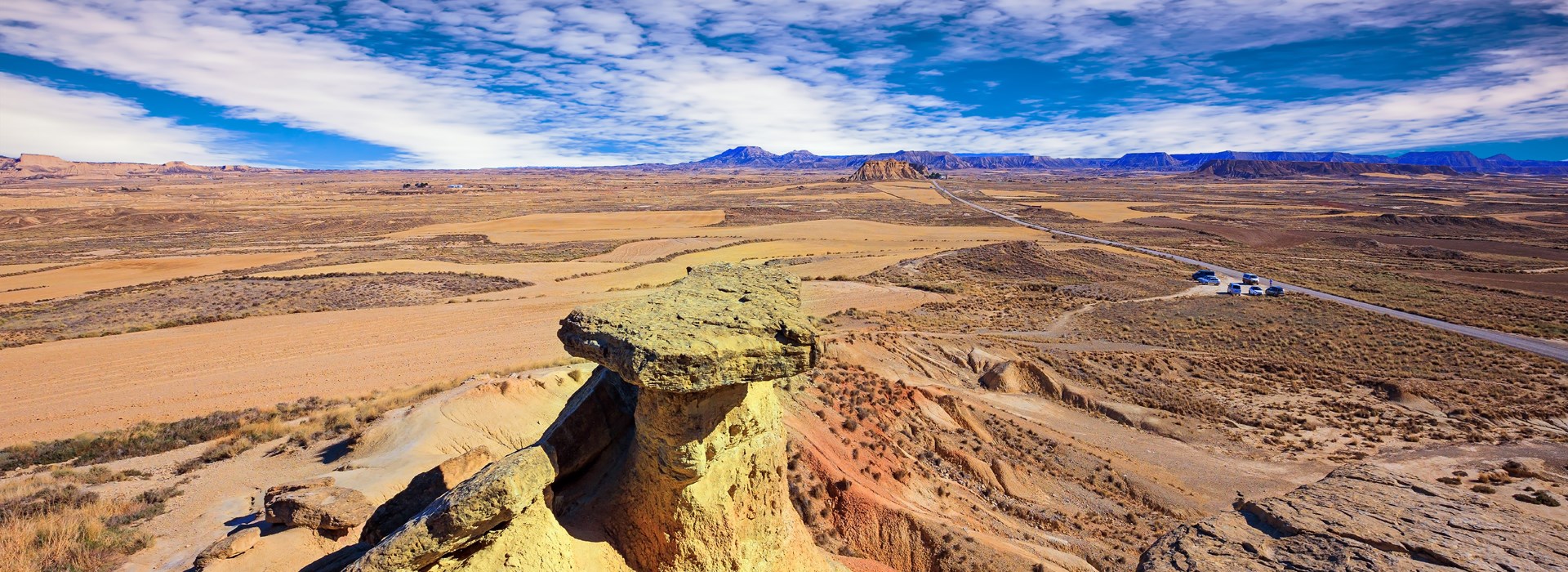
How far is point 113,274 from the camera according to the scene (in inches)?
1791

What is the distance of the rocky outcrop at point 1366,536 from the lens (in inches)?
317

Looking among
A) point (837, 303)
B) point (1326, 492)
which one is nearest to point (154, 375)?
point (837, 303)

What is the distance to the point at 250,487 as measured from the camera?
1255cm

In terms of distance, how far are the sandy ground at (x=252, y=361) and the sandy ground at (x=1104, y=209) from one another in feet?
315

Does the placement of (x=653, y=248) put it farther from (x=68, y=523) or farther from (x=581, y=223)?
(x=68, y=523)

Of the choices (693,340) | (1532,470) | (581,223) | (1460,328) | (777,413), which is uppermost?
(693,340)

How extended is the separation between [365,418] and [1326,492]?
67.9 feet

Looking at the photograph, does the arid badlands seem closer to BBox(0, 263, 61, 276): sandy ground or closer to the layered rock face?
the layered rock face

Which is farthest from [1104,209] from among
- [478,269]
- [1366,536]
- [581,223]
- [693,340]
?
[693,340]

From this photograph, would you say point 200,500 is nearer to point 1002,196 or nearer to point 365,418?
point 365,418

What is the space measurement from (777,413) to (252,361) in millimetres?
25389

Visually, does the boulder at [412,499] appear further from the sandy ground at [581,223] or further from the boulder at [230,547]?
the sandy ground at [581,223]

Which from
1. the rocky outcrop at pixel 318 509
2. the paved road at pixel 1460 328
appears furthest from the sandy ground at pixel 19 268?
the paved road at pixel 1460 328

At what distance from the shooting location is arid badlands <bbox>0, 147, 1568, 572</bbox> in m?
6.86
